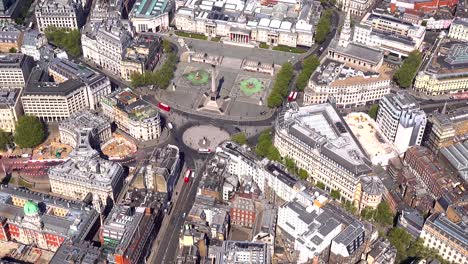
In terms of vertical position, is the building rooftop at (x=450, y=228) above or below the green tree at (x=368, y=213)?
above

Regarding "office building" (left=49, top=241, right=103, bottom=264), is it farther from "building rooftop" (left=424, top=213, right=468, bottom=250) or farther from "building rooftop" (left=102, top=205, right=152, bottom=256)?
"building rooftop" (left=424, top=213, right=468, bottom=250)

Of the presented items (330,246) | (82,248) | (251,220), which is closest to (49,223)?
(82,248)

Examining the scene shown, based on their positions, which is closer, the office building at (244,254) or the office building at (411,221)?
the office building at (244,254)

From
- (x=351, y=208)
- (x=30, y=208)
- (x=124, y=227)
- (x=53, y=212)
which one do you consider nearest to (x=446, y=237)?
(x=351, y=208)

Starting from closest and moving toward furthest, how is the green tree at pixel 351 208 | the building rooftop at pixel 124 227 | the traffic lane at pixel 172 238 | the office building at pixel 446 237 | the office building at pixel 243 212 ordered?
the building rooftop at pixel 124 227
the office building at pixel 446 237
the traffic lane at pixel 172 238
the office building at pixel 243 212
the green tree at pixel 351 208

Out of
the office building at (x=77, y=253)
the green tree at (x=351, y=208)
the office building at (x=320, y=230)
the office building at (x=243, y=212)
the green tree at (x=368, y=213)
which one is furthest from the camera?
the green tree at (x=351, y=208)

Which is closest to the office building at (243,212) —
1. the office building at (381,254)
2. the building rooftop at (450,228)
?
the office building at (381,254)

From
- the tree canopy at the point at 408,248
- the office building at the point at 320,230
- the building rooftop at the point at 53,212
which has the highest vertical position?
the office building at the point at 320,230

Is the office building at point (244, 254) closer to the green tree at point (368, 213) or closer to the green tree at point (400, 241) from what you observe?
the green tree at point (400, 241)
